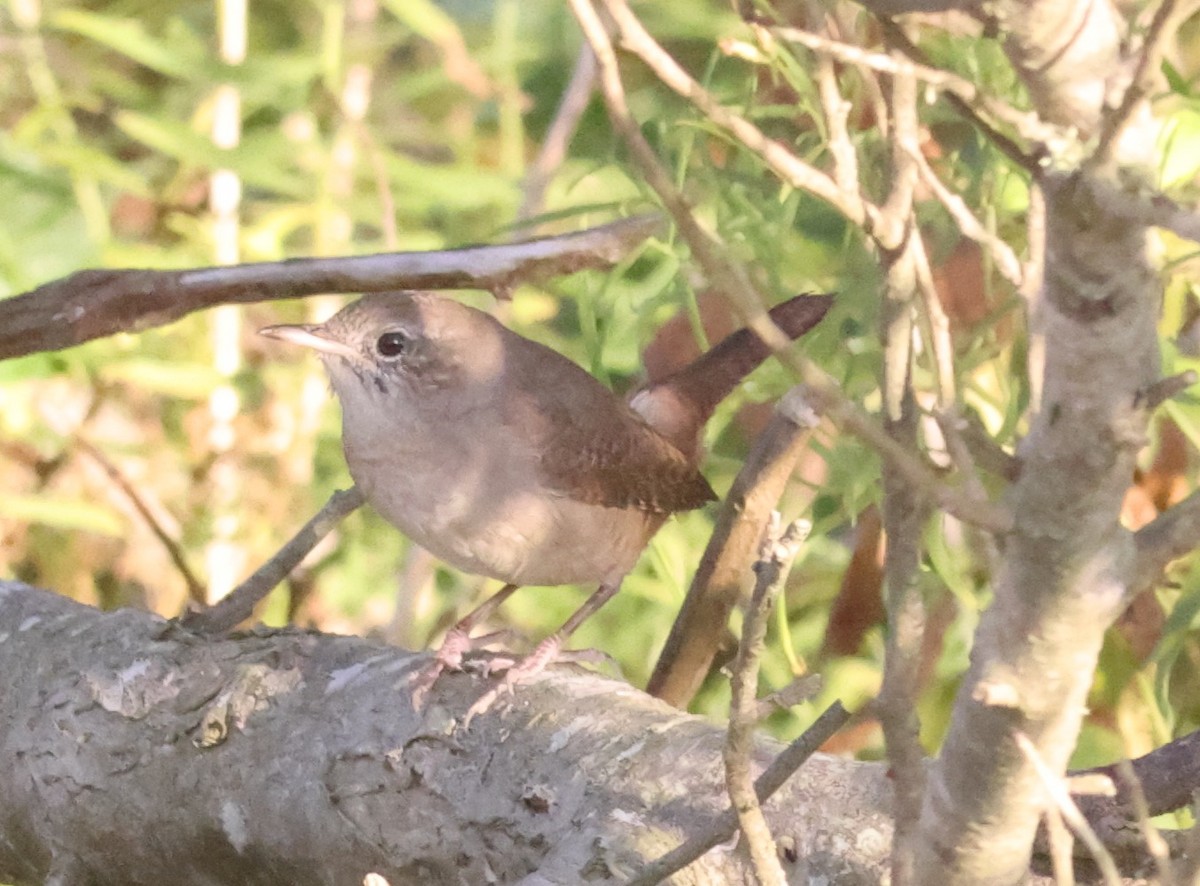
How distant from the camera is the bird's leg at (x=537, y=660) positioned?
4.79 feet

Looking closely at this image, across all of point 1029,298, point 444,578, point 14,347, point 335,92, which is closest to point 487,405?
point 14,347

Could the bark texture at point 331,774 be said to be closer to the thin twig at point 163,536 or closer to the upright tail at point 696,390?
the thin twig at point 163,536

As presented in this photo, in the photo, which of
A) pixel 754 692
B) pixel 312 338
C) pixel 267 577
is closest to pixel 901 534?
pixel 754 692

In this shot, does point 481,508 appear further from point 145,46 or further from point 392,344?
point 145,46

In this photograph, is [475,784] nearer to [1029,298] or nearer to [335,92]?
[1029,298]

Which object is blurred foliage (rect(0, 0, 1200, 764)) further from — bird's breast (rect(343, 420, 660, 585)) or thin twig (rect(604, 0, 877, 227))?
thin twig (rect(604, 0, 877, 227))

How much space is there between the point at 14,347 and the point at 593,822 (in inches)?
34.7

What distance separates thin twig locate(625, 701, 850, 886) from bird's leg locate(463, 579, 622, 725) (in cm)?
42

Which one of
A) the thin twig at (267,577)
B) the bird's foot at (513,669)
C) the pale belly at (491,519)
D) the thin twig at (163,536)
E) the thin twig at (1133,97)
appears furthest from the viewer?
the thin twig at (163,536)

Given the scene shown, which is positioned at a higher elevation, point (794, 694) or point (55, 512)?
point (55, 512)

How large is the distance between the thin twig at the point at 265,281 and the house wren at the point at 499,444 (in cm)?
38

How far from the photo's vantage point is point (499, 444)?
6.57ft

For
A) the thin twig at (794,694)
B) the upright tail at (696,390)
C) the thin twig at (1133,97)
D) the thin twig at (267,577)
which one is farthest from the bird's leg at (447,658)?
the thin twig at (1133,97)

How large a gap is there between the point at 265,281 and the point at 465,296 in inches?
55.8
